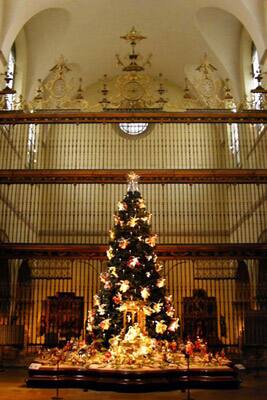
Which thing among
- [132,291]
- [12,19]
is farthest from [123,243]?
[12,19]

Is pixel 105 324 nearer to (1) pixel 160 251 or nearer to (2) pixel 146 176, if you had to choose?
(1) pixel 160 251

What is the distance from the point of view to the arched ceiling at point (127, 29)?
16.4 metres

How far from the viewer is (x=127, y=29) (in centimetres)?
1784

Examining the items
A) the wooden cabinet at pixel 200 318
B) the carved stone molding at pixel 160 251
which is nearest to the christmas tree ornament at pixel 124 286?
the carved stone molding at pixel 160 251

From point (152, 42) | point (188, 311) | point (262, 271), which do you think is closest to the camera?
point (188, 311)

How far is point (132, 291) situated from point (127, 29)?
36.2 ft

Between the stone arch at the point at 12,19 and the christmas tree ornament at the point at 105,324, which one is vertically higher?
the stone arch at the point at 12,19

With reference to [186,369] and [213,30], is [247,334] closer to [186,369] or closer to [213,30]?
[186,369]

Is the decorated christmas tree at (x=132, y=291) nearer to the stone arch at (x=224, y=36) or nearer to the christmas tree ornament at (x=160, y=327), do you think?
the christmas tree ornament at (x=160, y=327)

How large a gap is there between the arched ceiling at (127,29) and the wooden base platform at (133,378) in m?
10.6

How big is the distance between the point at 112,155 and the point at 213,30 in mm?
5887

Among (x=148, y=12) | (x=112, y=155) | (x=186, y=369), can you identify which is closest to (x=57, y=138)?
(x=112, y=155)

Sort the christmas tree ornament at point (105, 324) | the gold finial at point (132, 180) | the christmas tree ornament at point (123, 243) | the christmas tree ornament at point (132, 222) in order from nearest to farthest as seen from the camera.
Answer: the christmas tree ornament at point (105, 324), the christmas tree ornament at point (123, 243), the christmas tree ornament at point (132, 222), the gold finial at point (132, 180)

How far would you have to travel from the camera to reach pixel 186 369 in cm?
826
